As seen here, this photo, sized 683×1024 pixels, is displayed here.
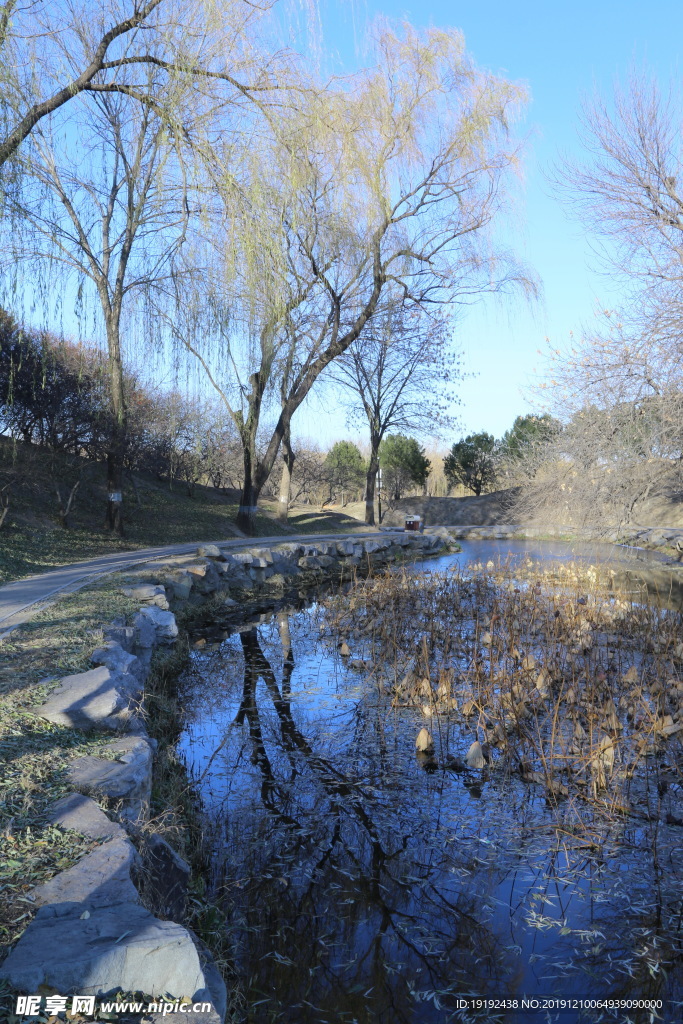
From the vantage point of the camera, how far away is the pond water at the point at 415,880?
2982 millimetres

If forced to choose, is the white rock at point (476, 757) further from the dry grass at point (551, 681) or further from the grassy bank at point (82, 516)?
the grassy bank at point (82, 516)

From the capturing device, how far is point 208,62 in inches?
194

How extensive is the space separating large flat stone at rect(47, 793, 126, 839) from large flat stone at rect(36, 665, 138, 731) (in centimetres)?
87

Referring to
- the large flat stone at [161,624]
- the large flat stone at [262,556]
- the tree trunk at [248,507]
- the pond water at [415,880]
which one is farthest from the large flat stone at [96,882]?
the tree trunk at [248,507]

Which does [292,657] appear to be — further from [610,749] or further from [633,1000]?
[633,1000]

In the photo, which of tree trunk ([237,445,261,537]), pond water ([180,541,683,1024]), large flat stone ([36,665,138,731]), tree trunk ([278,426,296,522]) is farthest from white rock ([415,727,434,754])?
tree trunk ([278,426,296,522])

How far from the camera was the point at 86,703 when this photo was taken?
4027mm

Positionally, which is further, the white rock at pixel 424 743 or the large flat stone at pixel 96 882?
the white rock at pixel 424 743

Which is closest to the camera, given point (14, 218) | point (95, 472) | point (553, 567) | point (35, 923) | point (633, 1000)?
point (35, 923)

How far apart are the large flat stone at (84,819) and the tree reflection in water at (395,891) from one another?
33.0 inches

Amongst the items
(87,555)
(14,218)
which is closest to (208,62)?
(14,218)

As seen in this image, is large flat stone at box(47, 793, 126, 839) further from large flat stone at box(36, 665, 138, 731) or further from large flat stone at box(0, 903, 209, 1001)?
large flat stone at box(36, 665, 138, 731)

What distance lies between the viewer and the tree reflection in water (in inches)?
118

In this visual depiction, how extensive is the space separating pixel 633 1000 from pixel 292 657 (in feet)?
18.3
